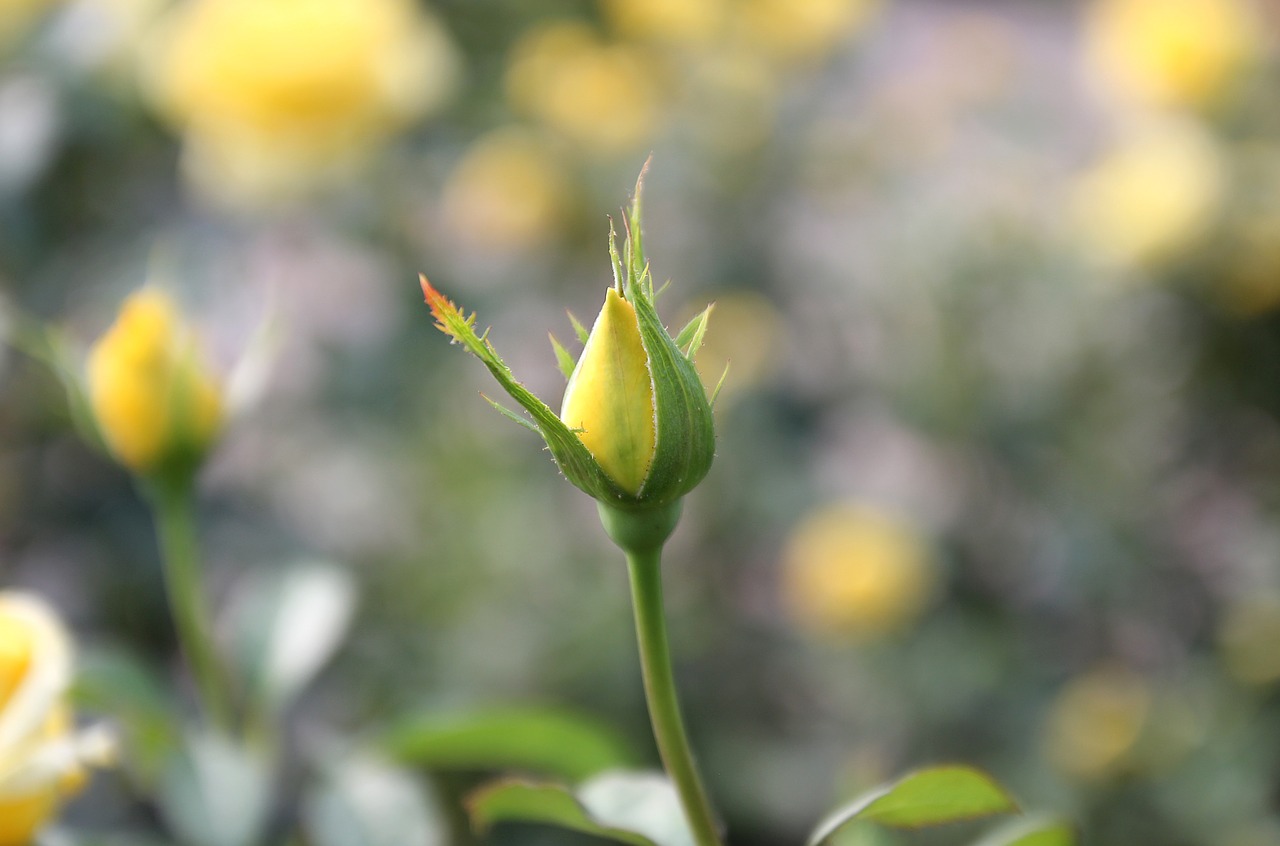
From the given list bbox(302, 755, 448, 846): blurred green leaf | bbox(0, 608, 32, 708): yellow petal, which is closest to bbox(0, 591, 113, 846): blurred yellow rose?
bbox(0, 608, 32, 708): yellow petal

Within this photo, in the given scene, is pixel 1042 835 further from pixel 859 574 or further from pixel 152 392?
pixel 859 574

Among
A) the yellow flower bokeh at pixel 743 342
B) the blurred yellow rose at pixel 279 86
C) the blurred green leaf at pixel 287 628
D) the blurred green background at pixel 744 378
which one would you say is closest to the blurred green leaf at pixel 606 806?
the blurred green leaf at pixel 287 628

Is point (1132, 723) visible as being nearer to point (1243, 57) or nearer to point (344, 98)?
point (1243, 57)

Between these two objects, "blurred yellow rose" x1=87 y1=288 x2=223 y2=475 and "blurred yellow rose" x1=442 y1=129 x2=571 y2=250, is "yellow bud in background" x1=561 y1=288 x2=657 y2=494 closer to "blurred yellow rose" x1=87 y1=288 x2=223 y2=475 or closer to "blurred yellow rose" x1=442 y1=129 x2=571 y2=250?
"blurred yellow rose" x1=87 y1=288 x2=223 y2=475

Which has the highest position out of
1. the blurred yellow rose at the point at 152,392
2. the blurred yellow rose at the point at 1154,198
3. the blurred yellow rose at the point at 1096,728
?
the blurred yellow rose at the point at 1154,198

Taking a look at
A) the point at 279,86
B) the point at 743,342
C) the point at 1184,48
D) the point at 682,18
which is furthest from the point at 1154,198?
→ the point at 279,86

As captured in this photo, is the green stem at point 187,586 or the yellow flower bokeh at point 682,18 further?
the yellow flower bokeh at point 682,18

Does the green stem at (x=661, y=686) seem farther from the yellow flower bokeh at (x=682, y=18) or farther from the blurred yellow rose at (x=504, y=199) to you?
the yellow flower bokeh at (x=682, y=18)
